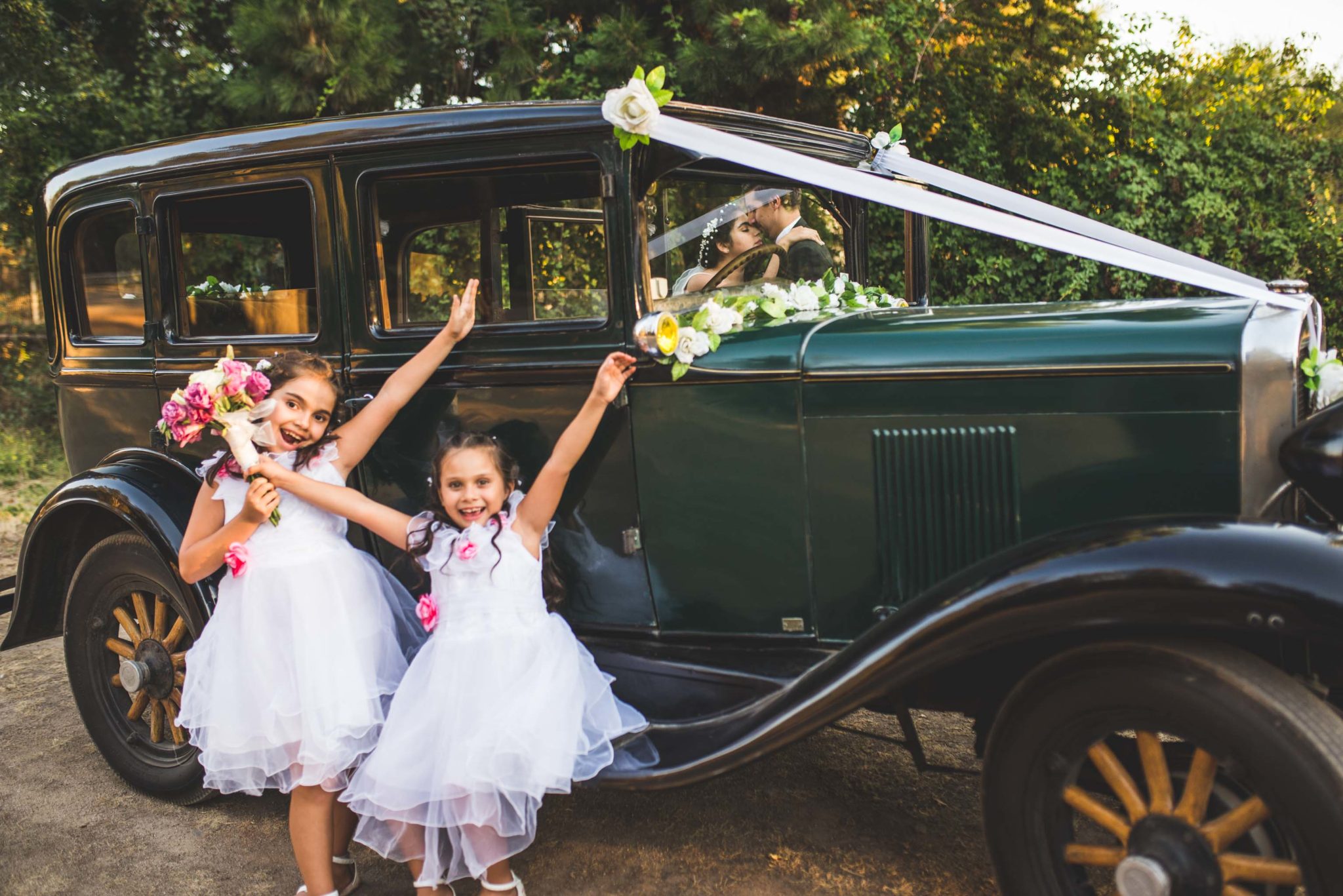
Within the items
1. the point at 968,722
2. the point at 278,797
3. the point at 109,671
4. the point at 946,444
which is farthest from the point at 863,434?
the point at 109,671

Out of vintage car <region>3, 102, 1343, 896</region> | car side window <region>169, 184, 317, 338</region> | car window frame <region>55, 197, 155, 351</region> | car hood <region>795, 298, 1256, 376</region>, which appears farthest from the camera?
car window frame <region>55, 197, 155, 351</region>

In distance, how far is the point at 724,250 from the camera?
3.09 m

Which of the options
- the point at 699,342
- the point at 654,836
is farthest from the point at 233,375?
the point at 654,836

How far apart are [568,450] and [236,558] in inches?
37.6

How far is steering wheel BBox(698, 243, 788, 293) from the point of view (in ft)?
9.98

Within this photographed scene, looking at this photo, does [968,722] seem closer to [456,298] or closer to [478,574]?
[478,574]

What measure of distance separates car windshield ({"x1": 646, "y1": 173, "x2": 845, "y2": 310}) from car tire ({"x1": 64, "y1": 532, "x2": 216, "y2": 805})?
180cm

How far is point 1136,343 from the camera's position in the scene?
2242 millimetres

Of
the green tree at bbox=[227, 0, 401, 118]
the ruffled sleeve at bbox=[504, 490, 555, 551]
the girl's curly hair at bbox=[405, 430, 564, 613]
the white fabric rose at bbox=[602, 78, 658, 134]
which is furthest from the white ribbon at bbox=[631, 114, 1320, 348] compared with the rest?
the green tree at bbox=[227, 0, 401, 118]

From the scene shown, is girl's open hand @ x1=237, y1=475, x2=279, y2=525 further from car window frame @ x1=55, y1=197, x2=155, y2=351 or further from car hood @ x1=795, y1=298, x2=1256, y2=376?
car hood @ x1=795, y1=298, x2=1256, y2=376

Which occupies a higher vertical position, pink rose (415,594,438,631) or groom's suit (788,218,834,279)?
groom's suit (788,218,834,279)

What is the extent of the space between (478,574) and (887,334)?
1.19 m

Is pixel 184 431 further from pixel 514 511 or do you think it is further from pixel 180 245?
pixel 180 245

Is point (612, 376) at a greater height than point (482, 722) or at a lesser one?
greater
